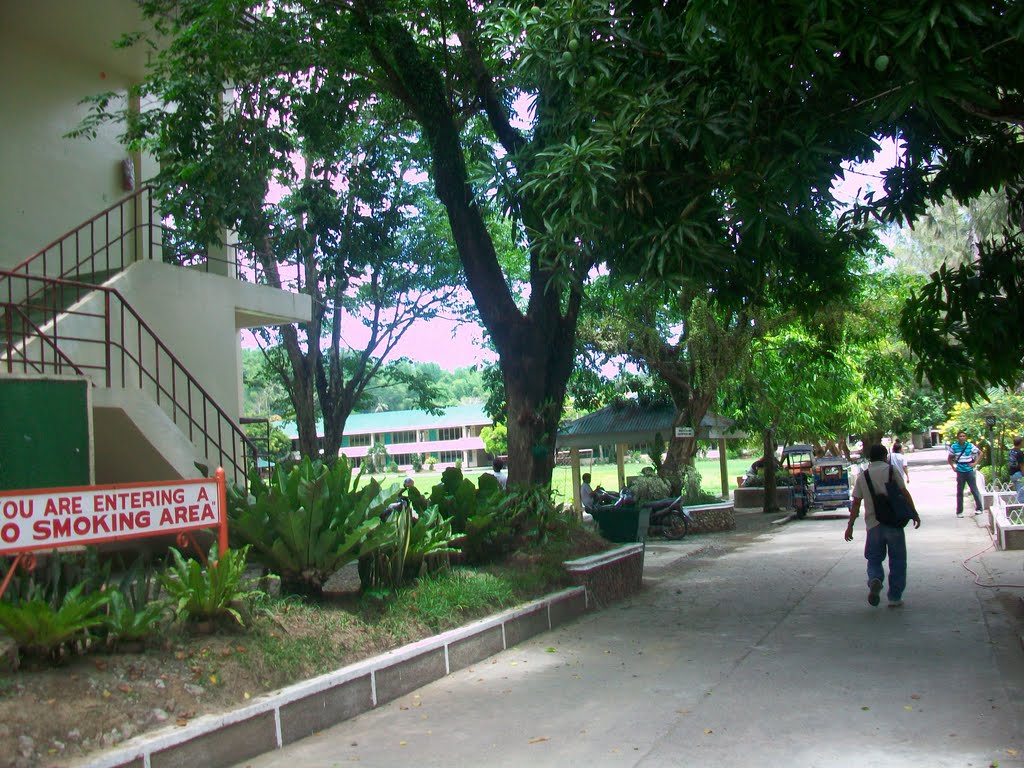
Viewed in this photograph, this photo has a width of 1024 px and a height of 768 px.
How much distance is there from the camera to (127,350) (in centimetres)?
1062

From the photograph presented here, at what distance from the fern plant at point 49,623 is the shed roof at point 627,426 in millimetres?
18269

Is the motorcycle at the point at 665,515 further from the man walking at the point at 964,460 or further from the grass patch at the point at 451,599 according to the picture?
the grass patch at the point at 451,599

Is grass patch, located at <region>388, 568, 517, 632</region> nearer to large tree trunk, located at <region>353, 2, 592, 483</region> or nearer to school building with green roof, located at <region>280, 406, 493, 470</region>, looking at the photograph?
large tree trunk, located at <region>353, 2, 592, 483</region>

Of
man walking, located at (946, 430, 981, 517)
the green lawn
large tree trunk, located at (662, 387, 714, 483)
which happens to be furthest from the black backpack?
the green lawn

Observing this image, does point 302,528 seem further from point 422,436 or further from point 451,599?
point 422,436

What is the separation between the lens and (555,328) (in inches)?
470

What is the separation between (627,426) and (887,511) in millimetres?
14414

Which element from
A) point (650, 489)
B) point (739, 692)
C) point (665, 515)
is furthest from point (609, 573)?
point (650, 489)

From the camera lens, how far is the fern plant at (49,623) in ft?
17.3

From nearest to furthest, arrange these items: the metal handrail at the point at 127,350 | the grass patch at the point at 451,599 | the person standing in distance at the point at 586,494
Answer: the grass patch at the point at 451,599 < the metal handrail at the point at 127,350 < the person standing in distance at the point at 586,494

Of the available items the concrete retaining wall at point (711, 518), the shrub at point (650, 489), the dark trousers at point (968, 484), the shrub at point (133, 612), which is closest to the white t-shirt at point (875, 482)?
the shrub at point (133, 612)

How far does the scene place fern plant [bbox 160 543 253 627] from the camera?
20.5ft

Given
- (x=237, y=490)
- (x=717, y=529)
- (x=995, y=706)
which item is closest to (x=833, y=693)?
(x=995, y=706)

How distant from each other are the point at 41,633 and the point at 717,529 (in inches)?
682
